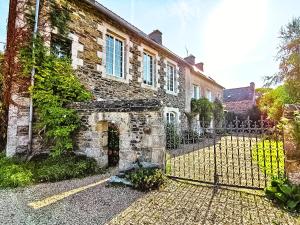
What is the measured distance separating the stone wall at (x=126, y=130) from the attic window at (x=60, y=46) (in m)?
2.04

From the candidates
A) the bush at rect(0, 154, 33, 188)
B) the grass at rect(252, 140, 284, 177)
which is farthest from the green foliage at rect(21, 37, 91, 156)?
the grass at rect(252, 140, 284, 177)

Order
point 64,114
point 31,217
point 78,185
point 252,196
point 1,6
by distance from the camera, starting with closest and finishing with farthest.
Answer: point 31,217, point 252,196, point 78,185, point 64,114, point 1,6

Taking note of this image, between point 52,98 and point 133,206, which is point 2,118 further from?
point 133,206

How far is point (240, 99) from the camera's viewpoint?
98.4 ft

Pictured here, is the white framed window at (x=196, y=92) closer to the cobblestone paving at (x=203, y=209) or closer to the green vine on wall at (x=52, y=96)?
the green vine on wall at (x=52, y=96)

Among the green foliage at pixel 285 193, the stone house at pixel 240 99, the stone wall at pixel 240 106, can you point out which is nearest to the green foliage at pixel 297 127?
the green foliage at pixel 285 193

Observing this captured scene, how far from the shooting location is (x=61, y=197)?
14.0 feet

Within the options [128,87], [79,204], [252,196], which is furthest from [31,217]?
[128,87]

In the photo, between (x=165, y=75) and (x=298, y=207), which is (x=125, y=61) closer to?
(x=165, y=75)

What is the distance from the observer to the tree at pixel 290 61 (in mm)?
8961

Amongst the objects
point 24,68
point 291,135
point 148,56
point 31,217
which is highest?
point 148,56

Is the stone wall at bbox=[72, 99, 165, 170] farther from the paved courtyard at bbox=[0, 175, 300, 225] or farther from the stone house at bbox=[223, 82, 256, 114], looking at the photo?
the stone house at bbox=[223, 82, 256, 114]

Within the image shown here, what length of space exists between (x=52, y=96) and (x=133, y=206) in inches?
161

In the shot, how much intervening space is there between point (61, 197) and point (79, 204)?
22.3 inches
